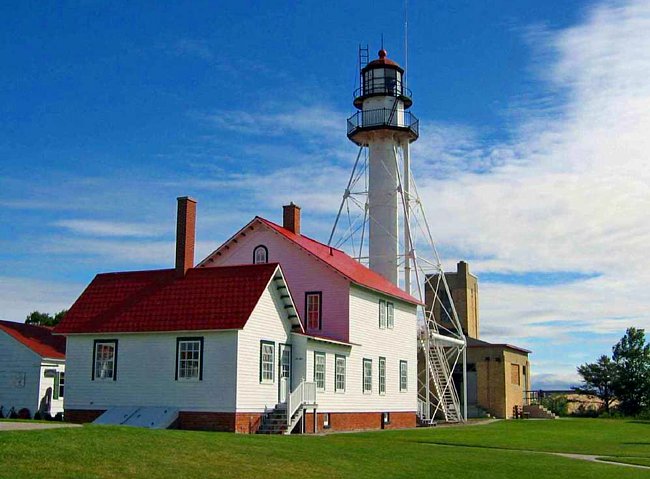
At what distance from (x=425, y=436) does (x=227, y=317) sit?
350 inches

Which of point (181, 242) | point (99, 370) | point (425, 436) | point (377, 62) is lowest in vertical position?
point (425, 436)

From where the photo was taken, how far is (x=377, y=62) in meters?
47.6

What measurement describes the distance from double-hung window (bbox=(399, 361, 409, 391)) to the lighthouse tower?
197 inches

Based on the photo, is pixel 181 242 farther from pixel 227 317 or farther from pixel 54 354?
pixel 54 354

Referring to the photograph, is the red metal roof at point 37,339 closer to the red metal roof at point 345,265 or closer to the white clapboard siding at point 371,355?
the red metal roof at point 345,265

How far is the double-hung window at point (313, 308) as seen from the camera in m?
36.9

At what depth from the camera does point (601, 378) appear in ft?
213

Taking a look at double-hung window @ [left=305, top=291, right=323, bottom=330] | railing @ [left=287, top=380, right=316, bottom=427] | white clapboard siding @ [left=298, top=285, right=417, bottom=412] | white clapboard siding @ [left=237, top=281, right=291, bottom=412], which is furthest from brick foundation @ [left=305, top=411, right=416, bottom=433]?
double-hung window @ [left=305, top=291, right=323, bottom=330]

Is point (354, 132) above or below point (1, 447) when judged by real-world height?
above

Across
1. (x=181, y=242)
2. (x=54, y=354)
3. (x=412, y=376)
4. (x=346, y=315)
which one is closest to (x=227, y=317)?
(x=181, y=242)

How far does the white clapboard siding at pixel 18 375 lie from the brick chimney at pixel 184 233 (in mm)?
8237

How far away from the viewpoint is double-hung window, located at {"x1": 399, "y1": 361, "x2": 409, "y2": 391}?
1656 inches

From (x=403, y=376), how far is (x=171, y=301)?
14.9m

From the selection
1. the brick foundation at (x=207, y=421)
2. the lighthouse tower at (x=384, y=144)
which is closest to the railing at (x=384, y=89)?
the lighthouse tower at (x=384, y=144)
